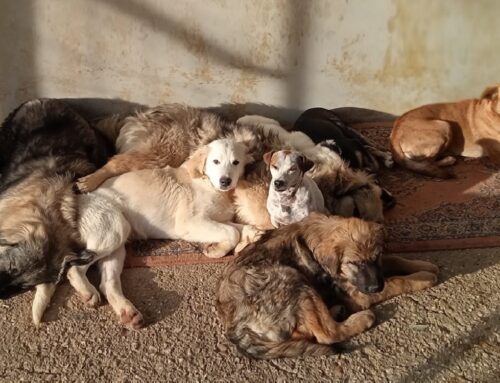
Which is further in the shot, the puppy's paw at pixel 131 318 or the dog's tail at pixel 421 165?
the dog's tail at pixel 421 165

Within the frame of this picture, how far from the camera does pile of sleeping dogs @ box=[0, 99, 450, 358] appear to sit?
3.79 meters

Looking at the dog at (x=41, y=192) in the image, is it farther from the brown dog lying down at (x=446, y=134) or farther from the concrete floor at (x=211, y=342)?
the brown dog lying down at (x=446, y=134)

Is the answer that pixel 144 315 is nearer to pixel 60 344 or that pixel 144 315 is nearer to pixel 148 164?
pixel 60 344

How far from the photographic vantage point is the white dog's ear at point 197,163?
4.77 metres

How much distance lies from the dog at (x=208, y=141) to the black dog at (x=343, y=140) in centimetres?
21

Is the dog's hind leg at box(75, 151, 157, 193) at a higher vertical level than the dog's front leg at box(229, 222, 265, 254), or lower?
higher

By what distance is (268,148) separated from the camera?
16.9ft

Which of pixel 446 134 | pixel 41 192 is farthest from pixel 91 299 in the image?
pixel 446 134

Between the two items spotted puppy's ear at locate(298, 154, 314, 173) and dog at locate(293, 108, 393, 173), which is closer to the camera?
spotted puppy's ear at locate(298, 154, 314, 173)

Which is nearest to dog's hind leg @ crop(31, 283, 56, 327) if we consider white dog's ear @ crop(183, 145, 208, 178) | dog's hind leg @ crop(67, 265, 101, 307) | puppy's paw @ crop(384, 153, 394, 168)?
dog's hind leg @ crop(67, 265, 101, 307)

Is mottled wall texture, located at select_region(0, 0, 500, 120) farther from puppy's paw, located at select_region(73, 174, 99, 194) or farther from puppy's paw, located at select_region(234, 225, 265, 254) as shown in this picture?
puppy's paw, located at select_region(234, 225, 265, 254)

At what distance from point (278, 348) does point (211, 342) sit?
1.75 ft

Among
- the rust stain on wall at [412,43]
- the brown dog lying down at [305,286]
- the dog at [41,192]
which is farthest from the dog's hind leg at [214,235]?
the rust stain on wall at [412,43]

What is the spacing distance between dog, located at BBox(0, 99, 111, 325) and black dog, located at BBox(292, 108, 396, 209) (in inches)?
78.7
